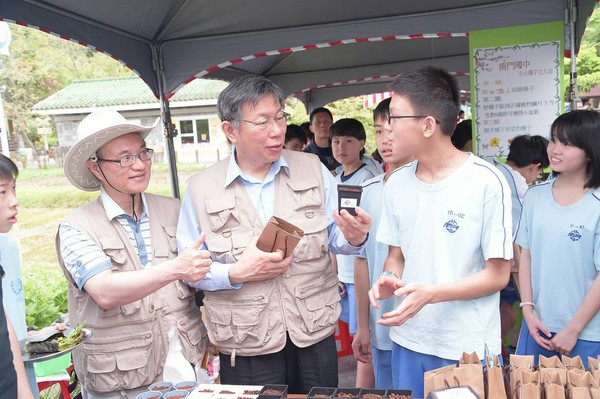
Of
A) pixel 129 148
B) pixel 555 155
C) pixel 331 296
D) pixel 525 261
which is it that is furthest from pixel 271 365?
pixel 555 155

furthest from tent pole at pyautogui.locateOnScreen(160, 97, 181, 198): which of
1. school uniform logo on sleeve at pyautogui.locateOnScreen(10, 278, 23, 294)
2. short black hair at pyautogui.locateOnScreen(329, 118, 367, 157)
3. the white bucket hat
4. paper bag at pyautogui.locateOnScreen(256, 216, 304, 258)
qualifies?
paper bag at pyautogui.locateOnScreen(256, 216, 304, 258)

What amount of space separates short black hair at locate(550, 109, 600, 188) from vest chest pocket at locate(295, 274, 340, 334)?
127 cm

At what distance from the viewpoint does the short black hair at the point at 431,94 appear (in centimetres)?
175

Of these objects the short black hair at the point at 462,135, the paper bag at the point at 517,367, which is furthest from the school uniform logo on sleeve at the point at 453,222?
the short black hair at the point at 462,135

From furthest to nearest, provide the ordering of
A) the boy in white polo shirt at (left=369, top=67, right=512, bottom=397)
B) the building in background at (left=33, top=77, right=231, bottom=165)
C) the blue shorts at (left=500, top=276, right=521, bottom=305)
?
1. the building in background at (left=33, top=77, right=231, bottom=165)
2. the blue shorts at (left=500, top=276, right=521, bottom=305)
3. the boy in white polo shirt at (left=369, top=67, right=512, bottom=397)

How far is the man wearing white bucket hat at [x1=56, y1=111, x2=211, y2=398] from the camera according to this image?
5.80 ft

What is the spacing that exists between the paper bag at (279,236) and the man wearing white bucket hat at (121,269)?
Result: 0.68 feet

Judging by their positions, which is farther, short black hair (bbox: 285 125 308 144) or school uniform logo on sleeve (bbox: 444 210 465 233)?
short black hair (bbox: 285 125 308 144)

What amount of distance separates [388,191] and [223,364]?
952mm

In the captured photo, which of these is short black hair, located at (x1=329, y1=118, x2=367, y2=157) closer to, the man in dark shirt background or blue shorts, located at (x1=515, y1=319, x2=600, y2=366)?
blue shorts, located at (x1=515, y1=319, x2=600, y2=366)

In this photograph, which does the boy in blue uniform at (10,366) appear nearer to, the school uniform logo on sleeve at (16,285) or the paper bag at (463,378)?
the school uniform logo on sleeve at (16,285)

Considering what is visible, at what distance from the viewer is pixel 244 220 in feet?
6.43

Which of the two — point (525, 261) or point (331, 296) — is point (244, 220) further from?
point (525, 261)

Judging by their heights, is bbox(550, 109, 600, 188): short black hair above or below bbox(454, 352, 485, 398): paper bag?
above
